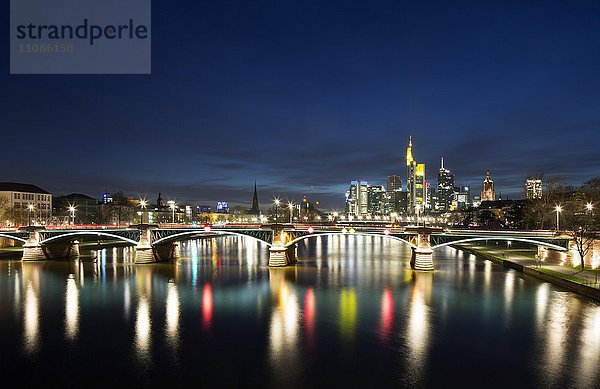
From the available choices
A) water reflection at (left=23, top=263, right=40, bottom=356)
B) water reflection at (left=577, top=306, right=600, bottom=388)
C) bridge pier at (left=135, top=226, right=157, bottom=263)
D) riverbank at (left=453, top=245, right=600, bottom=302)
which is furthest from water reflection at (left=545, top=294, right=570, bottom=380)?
bridge pier at (left=135, top=226, right=157, bottom=263)

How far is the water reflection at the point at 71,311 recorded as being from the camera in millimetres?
35969

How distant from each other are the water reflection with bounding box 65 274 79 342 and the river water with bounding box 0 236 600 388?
131 mm

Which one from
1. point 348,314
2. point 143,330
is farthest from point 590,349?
point 143,330

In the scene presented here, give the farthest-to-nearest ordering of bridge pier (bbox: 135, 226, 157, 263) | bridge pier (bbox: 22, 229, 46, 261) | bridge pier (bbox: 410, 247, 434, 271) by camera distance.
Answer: bridge pier (bbox: 22, 229, 46, 261)
bridge pier (bbox: 135, 226, 157, 263)
bridge pier (bbox: 410, 247, 434, 271)

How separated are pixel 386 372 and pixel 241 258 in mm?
67911

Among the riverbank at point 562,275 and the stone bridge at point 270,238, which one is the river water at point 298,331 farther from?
the stone bridge at point 270,238

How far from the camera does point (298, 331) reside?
36406mm

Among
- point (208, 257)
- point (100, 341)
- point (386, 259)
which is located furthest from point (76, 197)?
point (100, 341)

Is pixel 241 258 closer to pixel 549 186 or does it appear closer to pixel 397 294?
pixel 397 294

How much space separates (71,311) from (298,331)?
937 inches

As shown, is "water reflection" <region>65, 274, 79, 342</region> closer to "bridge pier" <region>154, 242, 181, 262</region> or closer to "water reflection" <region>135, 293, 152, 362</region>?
"water reflection" <region>135, 293, 152, 362</region>

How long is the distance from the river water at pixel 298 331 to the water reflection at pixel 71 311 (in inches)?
5.1

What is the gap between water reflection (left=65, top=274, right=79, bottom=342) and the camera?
36.0 m

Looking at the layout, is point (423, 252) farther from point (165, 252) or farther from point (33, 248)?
point (33, 248)
